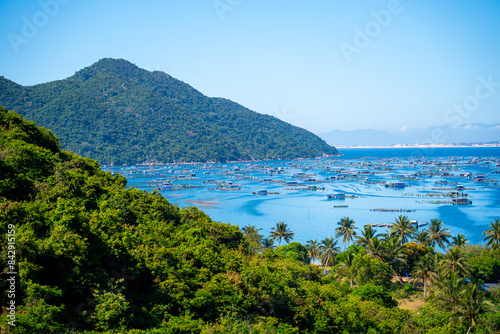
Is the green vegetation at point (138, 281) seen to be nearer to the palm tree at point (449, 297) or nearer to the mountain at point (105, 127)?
the palm tree at point (449, 297)

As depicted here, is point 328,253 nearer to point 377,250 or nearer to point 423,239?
point 377,250

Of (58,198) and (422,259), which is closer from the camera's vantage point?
(58,198)

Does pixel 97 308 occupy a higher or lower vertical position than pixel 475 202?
higher

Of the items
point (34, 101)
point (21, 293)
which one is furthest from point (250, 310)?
point (34, 101)

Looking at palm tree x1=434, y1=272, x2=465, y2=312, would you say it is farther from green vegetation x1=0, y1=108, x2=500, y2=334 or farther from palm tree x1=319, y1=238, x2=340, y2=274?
palm tree x1=319, y1=238, x2=340, y2=274

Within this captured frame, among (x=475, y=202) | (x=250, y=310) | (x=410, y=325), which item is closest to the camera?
(x=250, y=310)

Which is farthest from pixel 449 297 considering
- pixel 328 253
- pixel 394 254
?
pixel 328 253

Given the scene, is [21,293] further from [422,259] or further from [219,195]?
[219,195]
